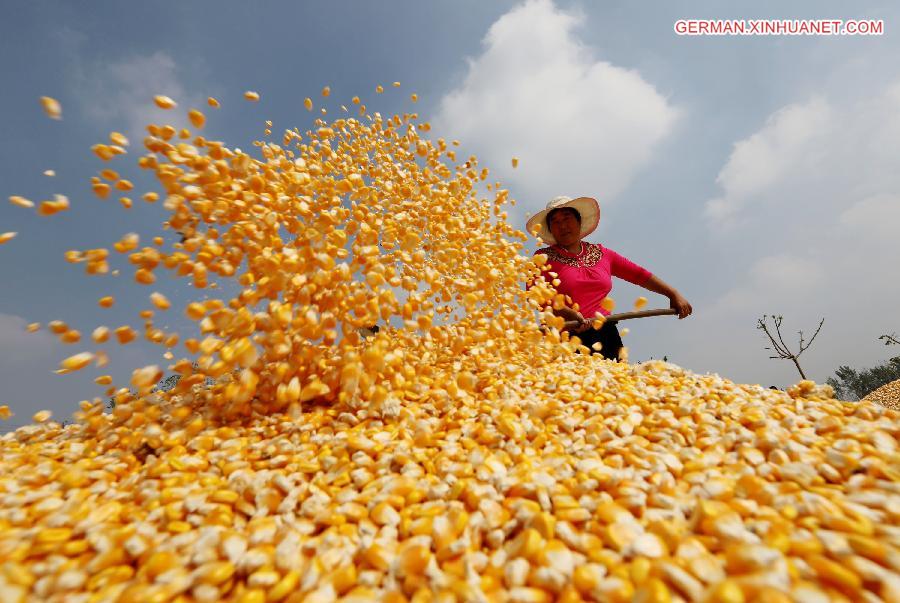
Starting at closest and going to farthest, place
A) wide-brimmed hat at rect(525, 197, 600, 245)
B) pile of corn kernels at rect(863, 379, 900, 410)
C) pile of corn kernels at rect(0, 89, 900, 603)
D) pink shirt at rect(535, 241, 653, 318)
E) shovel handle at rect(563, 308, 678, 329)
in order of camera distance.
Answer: pile of corn kernels at rect(0, 89, 900, 603), shovel handle at rect(563, 308, 678, 329), pink shirt at rect(535, 241, 653, 318), wide-brimmed hat at rect(525, 197, 600, 245), pile of corn kernels at rect(863, 379, 900, 410)

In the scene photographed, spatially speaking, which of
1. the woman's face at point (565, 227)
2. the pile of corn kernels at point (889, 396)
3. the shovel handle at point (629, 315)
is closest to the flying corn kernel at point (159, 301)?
the shovel handle at point (629, 315)

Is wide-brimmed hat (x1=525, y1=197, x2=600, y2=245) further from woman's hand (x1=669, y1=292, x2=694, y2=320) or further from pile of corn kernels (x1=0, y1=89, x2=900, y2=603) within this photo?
pile of corn kernels (x1=0, y1=89, x2=900, y2=603)

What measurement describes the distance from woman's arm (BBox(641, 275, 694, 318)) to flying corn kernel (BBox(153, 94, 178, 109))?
5123 millimetres

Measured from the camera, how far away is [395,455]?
1776 mm

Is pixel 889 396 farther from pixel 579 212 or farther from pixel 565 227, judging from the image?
pixel 565 227

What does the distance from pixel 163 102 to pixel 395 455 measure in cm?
220

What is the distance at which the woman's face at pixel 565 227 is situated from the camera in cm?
505

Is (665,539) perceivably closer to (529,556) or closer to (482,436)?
(529,556)

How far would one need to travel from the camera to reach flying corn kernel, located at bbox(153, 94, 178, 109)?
7.61ft

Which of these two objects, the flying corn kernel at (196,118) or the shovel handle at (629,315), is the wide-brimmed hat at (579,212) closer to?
the shovel handle at (629,315)

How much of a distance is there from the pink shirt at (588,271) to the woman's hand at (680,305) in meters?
0.39

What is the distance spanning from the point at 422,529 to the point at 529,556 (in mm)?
332

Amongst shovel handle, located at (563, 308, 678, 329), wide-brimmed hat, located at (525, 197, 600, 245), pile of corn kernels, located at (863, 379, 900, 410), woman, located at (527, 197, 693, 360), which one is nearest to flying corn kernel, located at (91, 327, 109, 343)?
shovel handle, located at (563, 308, 678, 329)

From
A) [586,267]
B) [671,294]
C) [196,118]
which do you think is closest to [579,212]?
[586,267]
